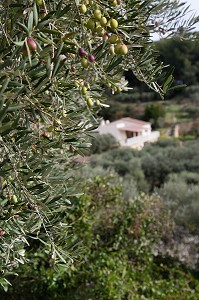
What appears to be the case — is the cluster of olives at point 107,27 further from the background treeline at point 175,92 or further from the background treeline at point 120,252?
the background treeline at point 175,92

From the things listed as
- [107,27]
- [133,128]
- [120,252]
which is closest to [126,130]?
[133,128]

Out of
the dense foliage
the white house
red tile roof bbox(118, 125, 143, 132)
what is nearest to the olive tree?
the dense foliage

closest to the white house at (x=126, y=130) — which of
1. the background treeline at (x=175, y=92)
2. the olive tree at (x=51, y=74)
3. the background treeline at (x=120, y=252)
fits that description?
the background treeline at (x=175, y=92)

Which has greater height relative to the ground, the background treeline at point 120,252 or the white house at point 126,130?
the background treeline at point 120,252

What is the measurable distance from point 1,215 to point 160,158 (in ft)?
35.8

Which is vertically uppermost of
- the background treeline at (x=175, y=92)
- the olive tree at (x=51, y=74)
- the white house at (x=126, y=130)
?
the olive tree at (x=51, y=74)

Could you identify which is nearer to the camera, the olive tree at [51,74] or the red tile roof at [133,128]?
the olive tree at [51,74]

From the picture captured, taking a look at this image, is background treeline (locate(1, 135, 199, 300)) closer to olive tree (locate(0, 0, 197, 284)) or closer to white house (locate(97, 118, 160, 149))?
olive tree (locate(0, 0, 197, 284))

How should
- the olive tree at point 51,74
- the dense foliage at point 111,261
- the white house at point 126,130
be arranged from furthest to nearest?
1. the white house at point 126,130
2. the dense foliage at point 111,261
3. the olive tree at point 51,74

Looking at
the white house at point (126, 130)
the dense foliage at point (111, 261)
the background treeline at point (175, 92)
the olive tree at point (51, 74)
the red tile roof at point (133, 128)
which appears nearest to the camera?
the olive tree at point (51, 74)

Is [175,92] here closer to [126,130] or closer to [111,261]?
[126,130]

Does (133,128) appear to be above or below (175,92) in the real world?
below

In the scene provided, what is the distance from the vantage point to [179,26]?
1.99 metres

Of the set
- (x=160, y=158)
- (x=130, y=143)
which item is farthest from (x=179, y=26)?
(x=130, y=143)
